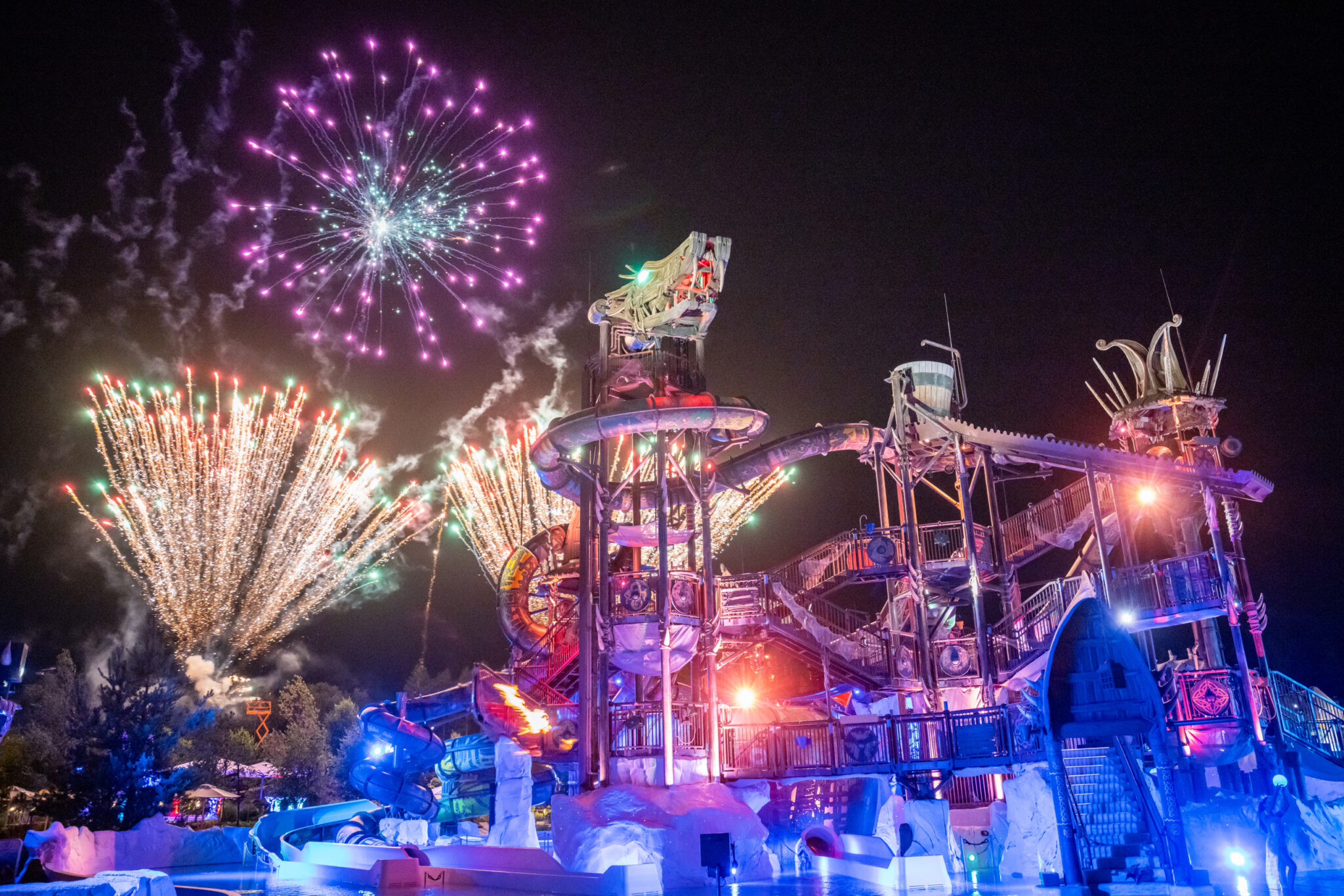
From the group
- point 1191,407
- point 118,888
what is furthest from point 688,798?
point 1191,407

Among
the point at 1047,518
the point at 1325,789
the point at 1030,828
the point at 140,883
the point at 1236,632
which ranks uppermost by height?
the point at 1047,518

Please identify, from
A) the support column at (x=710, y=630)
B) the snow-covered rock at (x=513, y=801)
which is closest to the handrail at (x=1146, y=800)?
the support column at (x=710, y=630)

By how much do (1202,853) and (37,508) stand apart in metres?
55.6

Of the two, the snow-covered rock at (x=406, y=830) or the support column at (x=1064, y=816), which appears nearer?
the support column at (x=1064, y=816)

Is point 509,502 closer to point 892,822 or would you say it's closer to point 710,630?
point 710,630

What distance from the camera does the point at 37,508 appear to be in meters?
50.5

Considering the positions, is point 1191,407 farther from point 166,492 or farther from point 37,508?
point 37,508

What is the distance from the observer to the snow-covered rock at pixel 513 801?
21.0m

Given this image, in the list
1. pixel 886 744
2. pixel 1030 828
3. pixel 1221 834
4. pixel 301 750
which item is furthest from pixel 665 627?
pixel 301 750

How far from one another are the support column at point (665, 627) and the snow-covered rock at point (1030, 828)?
272 inches

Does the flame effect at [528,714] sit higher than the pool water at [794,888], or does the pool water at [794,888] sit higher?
the flame effect at [528,714]

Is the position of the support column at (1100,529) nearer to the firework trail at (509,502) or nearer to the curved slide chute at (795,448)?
the curved slide chute at (795,448)

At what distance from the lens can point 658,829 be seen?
18.1 meters

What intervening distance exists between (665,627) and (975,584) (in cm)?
810
